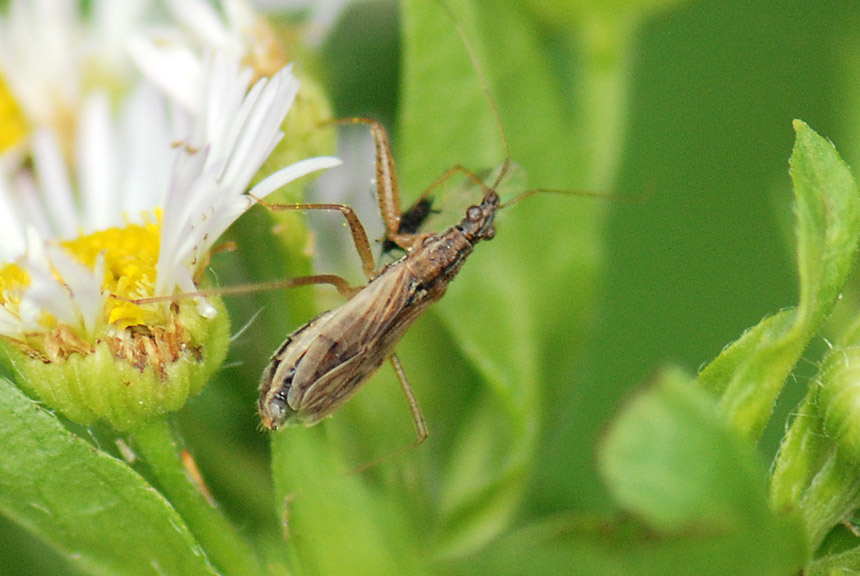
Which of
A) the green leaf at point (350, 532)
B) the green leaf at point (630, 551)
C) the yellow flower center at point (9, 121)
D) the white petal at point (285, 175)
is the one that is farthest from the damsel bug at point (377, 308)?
the yellow flower center at point (9, 121)

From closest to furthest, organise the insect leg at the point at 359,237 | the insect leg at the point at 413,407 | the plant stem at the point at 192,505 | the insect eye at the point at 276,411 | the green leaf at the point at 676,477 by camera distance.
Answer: the green leaf at the point at 676,477 → the plant stem at the point at 192,505 → the insect eye at the point at 276,411 → the insect leg at the point at 413,407 → the insect leg at the point at 359,237

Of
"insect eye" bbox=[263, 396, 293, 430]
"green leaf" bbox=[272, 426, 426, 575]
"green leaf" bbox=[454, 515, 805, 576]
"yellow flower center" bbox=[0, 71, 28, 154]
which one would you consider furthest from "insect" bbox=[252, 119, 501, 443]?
"yellow flower center" bbox=[0, 71, 28, 154]

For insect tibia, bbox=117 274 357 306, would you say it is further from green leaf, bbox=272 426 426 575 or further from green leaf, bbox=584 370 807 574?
green leaf, bbox=584 370 807 574

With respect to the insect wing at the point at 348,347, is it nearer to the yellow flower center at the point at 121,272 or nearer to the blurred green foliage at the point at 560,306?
the blurred green foliage at the point at 560,306

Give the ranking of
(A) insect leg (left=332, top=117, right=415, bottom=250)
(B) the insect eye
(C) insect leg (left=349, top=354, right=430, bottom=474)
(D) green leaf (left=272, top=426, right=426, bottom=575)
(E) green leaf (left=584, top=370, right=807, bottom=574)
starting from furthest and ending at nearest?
1. (A) insect leg (left=332, top=117, right=415, bottom=250)
2. (C) insect leg (left=349, top=354, right=430, bottom=474)
3. (B) the insect eye
4. (D) green leaf (left=272, top=426, right=426, bottom=575)
5. (E) green leaf (left=584, top=370, right=807, bottom=574)

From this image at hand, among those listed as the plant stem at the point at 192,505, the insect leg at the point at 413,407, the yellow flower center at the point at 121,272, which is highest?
the yellow flower center at the point at 121,272

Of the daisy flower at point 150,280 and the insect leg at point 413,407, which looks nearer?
the daisy flower at point 150,280
